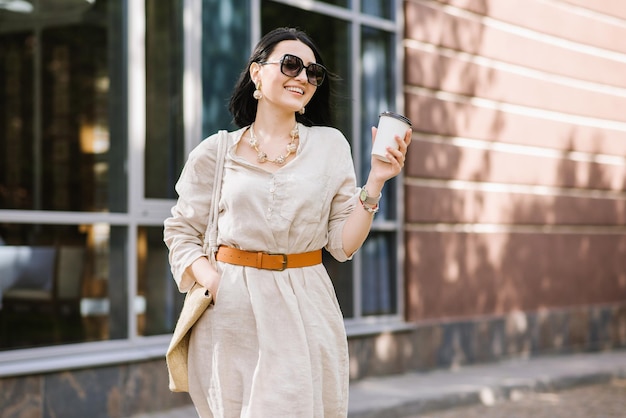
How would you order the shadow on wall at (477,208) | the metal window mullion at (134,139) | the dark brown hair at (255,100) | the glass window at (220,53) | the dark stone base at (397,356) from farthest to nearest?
the shadow on wall at (477,208)
the glass window at (220,53)
the metal window mullion at (134,139)
the dark stone base at (397,356)
the dark brown hair at (255,100)

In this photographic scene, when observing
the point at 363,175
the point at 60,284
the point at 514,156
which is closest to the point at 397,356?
the point at 363,175

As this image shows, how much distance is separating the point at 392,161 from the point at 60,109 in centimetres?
410

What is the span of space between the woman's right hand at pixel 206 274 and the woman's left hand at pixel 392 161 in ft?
2.07

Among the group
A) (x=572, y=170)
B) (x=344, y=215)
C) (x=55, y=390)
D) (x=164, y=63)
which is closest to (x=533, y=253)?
(x=572, y=170)

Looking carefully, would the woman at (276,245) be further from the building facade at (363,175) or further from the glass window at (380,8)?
the glass window at (380,8)

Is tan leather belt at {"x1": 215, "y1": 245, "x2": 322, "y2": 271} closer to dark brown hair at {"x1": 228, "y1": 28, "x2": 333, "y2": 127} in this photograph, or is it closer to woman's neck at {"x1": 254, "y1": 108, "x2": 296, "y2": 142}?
woman's neck at {"x1": 254, "y1": 108, "x2": 296, "y2": 142}

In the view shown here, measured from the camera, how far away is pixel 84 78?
687 cm

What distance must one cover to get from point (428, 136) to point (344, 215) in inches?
248

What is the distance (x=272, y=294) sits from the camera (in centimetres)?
330

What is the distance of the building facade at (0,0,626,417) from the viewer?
655cm

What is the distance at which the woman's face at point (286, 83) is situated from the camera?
11.2ft

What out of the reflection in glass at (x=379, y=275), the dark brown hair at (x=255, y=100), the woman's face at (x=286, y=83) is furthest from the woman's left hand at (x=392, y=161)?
the reflection in glass at (x=379, y=275)

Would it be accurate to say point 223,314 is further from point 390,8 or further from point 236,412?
point 390,8

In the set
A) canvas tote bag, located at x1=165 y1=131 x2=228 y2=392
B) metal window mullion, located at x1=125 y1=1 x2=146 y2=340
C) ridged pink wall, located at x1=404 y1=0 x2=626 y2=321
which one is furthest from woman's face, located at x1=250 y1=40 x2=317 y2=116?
ridged pink wall, located at x1=404 y1=0 x2=626 y2=321
